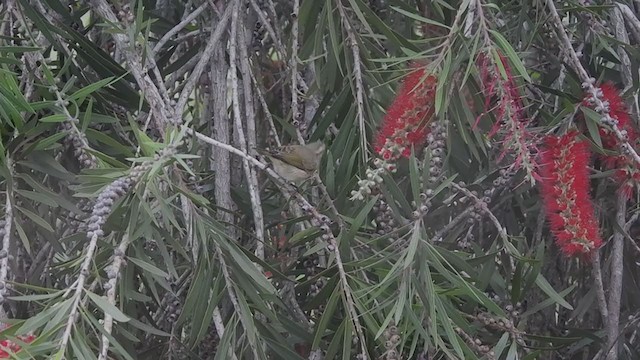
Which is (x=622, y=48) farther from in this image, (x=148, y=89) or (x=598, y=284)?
(x=148, y=89)

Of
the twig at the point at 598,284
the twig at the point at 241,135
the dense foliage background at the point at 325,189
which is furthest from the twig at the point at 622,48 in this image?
the twig at the point at 241,135

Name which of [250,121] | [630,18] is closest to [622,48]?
[630,18]

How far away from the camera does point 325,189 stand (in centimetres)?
162

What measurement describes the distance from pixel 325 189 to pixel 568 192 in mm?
406

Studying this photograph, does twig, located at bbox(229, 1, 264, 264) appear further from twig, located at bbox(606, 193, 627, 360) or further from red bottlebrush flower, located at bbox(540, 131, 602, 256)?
twig, located at bbox(606, 193, 627, 360)

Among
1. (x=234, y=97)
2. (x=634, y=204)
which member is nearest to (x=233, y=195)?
(x=234, y=97)

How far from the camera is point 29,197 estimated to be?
1.54 meters

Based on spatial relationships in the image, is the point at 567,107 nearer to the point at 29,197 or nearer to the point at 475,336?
the point at 475,336

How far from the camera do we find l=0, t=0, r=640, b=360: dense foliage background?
4.48ft

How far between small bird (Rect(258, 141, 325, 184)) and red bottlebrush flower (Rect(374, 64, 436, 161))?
23 centimetres

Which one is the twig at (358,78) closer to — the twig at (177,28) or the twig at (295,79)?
the twig at (295,79)

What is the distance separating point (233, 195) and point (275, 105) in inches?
18.9

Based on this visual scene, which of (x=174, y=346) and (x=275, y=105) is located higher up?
(x=275, y=105)

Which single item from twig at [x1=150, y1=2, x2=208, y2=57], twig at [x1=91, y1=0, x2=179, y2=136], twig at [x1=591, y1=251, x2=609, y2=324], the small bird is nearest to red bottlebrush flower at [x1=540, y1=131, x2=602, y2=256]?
twig at [x1=591, y1=251, x2=609, y2=324]
